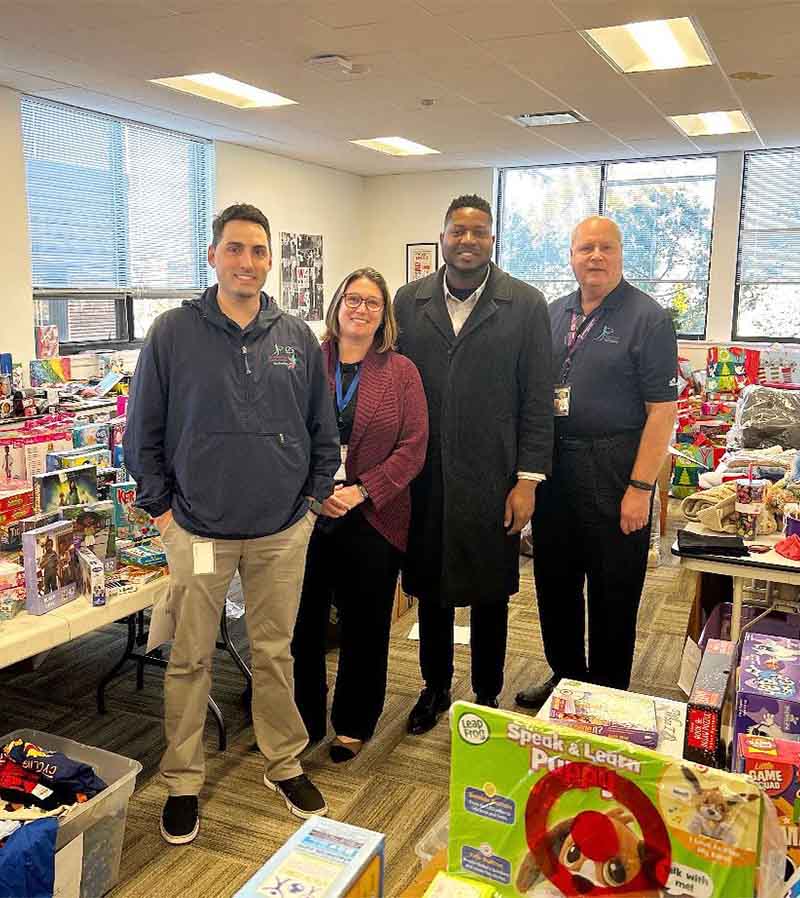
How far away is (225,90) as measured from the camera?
219 inches

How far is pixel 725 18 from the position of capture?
390cm

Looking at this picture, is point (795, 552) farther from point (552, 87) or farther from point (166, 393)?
point (552, 87)

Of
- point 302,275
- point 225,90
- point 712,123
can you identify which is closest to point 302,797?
point 225,90

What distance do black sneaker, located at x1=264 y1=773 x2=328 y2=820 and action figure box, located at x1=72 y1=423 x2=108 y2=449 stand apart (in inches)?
59.7

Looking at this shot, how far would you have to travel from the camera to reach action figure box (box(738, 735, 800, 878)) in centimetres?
135

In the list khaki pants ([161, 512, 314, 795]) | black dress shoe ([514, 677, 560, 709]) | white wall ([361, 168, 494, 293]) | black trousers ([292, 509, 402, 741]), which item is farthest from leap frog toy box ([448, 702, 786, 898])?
white wall ([361, 168, 494, 293])

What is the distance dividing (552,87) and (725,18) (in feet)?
4.72

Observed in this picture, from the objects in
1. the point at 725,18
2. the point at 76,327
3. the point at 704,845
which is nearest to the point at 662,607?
the point at 725,18

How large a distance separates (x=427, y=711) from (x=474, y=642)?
0.31 metres

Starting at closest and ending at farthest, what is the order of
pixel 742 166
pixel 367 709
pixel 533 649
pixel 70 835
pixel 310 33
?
pixel 70 835, pixel 367 709, pixel 533 649, pixel 310 33, pixel 742 166

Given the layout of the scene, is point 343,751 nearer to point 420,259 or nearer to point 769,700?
point 769,700

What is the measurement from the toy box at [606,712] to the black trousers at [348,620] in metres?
1.06

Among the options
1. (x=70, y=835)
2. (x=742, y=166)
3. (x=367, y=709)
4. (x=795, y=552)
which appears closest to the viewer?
(x=70, y=835)

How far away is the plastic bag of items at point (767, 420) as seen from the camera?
4.78 meters
